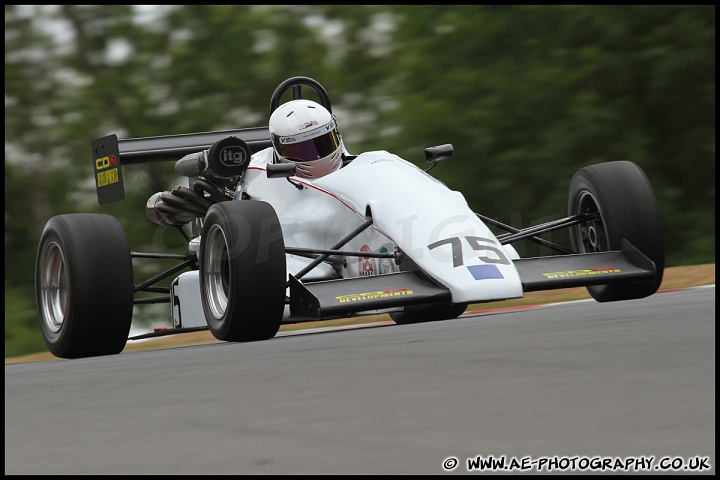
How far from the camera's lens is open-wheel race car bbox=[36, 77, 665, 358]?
617 centimetres

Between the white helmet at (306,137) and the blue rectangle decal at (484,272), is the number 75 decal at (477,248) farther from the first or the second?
the white helmet at (306,137)

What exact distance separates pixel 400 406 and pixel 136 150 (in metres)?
5.86

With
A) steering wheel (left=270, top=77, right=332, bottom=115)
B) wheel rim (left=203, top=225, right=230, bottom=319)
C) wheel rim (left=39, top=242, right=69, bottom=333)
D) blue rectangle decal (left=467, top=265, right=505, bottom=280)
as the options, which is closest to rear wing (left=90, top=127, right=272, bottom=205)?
steering wheel (left=270, top=77, right=332, bottom=115)

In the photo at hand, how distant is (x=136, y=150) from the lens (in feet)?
29.7

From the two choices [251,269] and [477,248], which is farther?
[477,248]

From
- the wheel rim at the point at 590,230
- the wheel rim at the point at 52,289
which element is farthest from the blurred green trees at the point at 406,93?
the wheel rim at the point at 52,289

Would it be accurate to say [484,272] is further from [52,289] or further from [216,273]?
[52,289]

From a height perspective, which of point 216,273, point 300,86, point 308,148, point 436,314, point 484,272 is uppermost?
point 300,86

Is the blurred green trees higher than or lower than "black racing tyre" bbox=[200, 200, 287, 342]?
higher

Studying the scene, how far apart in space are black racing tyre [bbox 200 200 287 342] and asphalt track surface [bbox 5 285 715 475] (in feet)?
1.30

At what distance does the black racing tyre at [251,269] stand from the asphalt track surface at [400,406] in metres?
0.40

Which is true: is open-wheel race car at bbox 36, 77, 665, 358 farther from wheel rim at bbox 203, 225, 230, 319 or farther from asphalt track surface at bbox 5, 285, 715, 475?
asphalt track surface at bbox 5, 285, 715, 475

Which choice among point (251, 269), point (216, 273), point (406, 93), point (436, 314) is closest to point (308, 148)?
point (216, 273)

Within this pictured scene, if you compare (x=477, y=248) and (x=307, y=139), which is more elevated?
(x=307, y=139)
